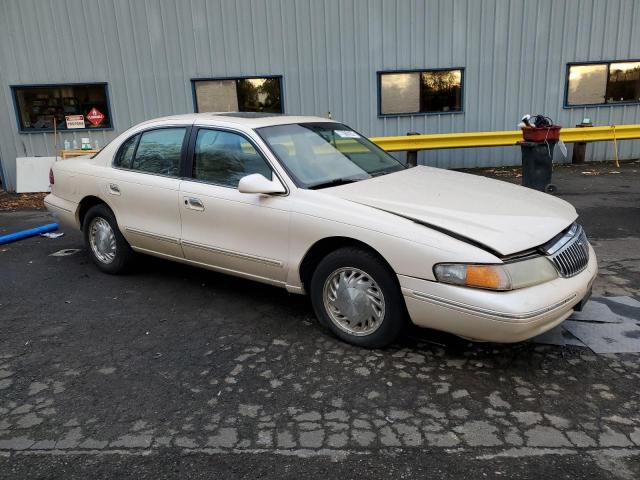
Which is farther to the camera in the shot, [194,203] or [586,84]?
[586,84]

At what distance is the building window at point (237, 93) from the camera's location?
463 inches

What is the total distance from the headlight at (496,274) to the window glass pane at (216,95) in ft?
30.8

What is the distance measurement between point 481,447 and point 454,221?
1.38 metres

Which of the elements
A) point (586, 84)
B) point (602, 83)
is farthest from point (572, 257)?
point (602, 83)

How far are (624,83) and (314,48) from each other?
7.18 meters

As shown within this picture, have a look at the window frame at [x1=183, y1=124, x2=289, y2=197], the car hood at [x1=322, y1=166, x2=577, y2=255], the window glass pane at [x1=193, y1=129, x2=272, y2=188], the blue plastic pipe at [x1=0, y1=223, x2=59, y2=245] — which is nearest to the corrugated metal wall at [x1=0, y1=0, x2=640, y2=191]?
the blue plastic pipe at [x1=0, y1=223, x2=59, y2=245]

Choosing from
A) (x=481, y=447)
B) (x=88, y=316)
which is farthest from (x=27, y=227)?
(x=481, y=447)

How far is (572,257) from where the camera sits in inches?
142

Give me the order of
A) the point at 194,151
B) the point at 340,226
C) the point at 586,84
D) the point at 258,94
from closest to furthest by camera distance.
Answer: the point at 340,226 < the point at 194,151 < the point at 258,94 < the point at 586,84

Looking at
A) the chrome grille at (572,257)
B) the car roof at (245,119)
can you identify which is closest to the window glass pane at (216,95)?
the car roof at (245,119)

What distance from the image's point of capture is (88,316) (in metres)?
4.57

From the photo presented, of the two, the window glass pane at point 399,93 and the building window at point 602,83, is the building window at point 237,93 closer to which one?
the window glass pane at point 399,93

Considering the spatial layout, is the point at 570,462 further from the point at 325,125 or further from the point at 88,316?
the point at 88,316

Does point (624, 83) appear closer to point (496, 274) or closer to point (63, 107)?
point (496, 274)
